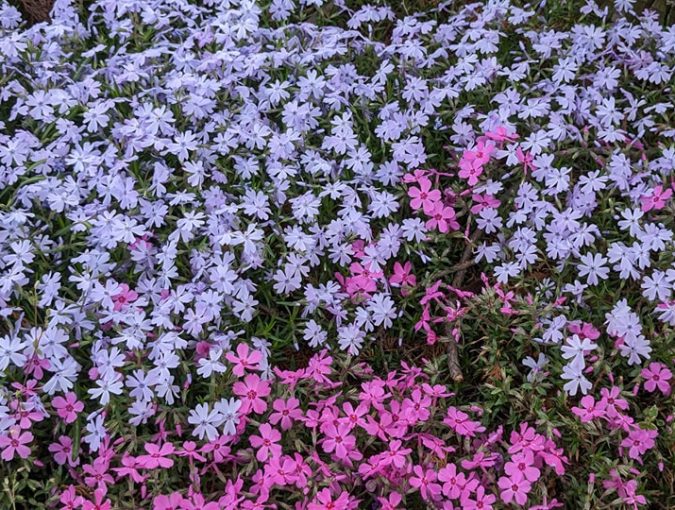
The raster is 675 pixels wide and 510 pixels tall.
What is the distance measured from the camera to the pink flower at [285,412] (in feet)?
8.34

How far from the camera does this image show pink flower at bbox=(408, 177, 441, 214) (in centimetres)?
292

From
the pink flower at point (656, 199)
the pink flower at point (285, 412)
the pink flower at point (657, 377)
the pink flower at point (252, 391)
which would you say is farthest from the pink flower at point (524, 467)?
the pink flower at point (656, 199)

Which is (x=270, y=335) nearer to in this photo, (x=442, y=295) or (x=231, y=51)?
(x=442, y=295)

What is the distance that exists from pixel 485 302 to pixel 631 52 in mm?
1270

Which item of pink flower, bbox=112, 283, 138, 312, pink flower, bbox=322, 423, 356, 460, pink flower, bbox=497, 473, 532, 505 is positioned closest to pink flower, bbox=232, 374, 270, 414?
pink flower, bbox=322, 423, 356, 460

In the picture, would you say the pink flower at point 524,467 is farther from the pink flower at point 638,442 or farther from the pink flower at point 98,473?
the pink flower at point 98,473

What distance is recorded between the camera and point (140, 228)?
273cm

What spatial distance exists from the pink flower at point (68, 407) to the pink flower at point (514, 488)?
4.23 ft

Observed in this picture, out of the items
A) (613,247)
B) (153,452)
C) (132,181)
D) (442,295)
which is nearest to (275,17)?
(132,181)

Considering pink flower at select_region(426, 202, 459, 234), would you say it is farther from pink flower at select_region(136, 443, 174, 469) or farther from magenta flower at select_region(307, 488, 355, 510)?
pink flower at select_region(136, 443, 174, 469)

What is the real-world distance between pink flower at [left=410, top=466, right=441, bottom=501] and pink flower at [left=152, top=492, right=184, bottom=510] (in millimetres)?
683

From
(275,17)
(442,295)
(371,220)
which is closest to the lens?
(442,295)

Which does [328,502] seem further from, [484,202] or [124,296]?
[484,202]

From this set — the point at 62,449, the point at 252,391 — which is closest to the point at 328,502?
the point at 252,391
